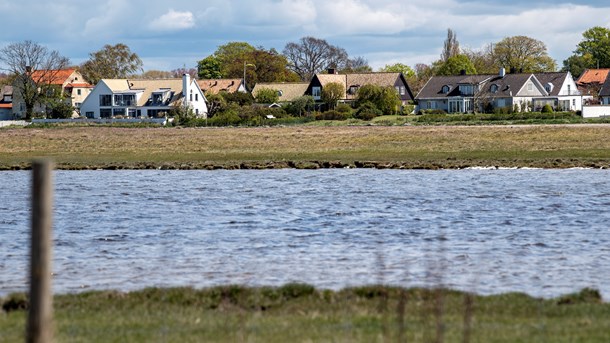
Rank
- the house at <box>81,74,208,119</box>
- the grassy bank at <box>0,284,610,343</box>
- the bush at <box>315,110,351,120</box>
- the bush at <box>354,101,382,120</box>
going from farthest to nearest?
the house at <box>81,74,208,119</box> → the bush at <box>354,101,382,120</box> → the bush at <box>315,110,351,120</box> → the grassy bank at <box>0,284,610,343</box>

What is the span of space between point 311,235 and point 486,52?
545 feet

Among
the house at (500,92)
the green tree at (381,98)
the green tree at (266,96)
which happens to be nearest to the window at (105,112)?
the green tree at (266,96)

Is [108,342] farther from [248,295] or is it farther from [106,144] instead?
[106,144]

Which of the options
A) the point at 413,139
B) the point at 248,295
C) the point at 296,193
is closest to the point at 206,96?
the point at 413,139

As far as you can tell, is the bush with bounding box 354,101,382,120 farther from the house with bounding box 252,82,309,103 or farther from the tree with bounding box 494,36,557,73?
the tree with bounding box 494,36,557,73

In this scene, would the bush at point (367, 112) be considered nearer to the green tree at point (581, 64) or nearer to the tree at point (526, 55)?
the tree at point (526, 55)

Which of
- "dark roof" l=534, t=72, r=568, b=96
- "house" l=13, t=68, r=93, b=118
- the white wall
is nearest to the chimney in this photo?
"house" l=13, t=68, r=93, b=118

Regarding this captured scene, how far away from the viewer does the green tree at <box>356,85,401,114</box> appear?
123 metres

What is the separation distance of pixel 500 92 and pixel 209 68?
262 ft

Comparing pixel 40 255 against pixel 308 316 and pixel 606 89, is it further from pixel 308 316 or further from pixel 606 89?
pixel 606 89

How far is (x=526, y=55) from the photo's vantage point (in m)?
178

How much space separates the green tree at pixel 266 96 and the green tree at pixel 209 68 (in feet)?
171

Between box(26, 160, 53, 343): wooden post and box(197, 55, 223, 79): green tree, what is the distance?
186 m

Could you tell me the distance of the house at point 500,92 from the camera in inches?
5049
